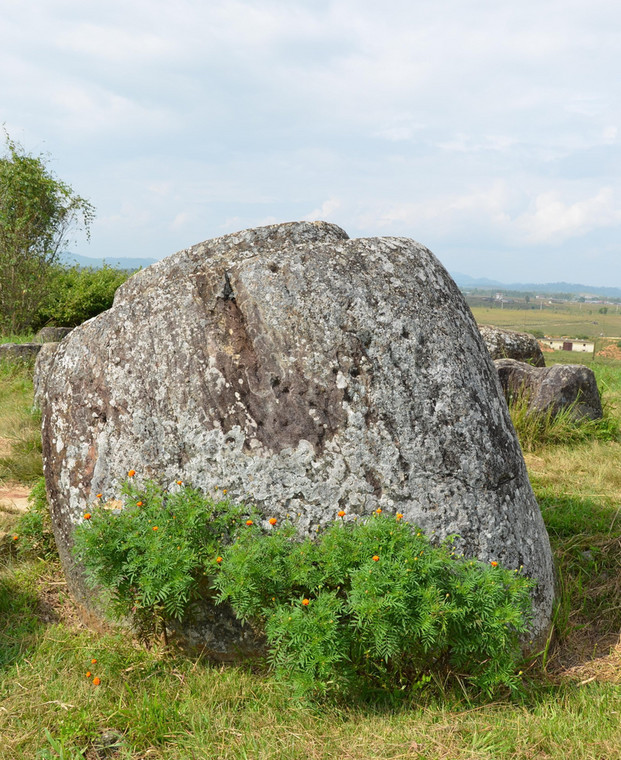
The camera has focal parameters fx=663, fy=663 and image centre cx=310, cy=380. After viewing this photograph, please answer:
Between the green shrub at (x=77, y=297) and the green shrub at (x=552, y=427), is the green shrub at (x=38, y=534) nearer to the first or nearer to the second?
the green shrub at (x=552, y=427)

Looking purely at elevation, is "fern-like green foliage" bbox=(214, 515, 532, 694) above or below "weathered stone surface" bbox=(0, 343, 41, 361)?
below

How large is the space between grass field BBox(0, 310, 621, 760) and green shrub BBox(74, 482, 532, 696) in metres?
0.19

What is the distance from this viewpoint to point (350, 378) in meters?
3.95

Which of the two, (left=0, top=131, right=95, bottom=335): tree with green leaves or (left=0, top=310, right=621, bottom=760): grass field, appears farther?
(left=0, top=131, right=95, bottom=335): tree with green leaves

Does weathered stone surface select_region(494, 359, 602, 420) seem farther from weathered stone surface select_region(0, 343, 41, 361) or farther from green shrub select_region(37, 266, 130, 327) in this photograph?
green shrub select_region(37, 266, 130, 327)

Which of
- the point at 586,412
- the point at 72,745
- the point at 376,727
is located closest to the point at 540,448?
the point at 586,412

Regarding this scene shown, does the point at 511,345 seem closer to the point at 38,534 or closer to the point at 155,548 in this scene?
the point at 38,534

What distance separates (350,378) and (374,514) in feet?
2.64

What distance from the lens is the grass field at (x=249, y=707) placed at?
10.5 ft

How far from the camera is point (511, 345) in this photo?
11156 millimetres

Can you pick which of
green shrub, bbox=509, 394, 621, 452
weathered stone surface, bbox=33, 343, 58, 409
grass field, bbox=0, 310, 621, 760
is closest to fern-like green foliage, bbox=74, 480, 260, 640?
grass field, bbox=0, 310, 621, 760

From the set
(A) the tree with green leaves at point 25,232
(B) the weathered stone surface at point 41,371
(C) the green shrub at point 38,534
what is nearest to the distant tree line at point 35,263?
(A) the tree with green leaves at point 25,232

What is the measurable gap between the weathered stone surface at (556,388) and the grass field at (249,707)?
4.60m

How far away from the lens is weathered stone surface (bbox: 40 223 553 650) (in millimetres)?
3885
